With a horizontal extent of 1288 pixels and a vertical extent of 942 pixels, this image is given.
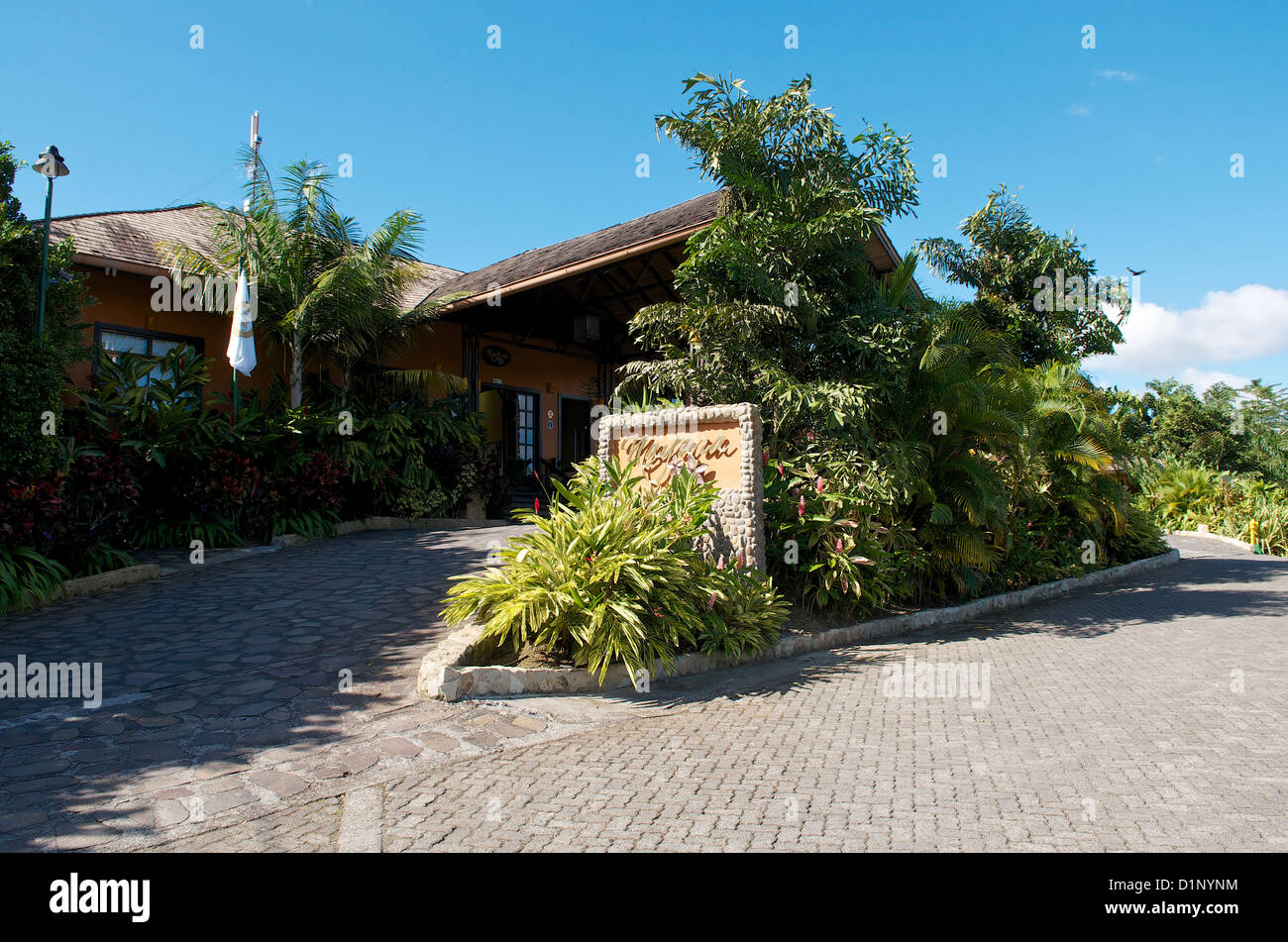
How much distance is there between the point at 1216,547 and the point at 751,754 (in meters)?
18.6

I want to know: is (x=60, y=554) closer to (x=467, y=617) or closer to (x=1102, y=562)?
(x=467, y=617)

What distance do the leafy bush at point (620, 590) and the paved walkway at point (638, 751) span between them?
0.37m

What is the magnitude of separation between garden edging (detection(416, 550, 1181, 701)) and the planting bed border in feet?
14.0

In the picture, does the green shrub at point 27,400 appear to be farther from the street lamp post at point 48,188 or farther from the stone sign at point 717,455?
the stone sign at point 717,455

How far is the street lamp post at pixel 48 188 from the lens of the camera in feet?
24.1

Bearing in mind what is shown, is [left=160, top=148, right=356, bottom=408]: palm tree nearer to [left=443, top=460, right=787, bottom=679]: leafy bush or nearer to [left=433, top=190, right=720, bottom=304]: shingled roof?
[left=433, top=190, right=720, bottom=304]: shingled roof

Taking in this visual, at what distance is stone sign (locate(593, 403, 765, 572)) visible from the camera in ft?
22.3

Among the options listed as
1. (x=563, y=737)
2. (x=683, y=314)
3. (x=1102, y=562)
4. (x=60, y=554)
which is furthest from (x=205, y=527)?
(x=1102, y=562)

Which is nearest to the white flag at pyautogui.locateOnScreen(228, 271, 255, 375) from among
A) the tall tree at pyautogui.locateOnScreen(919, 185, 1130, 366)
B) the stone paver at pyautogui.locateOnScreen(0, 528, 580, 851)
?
the stone paver at pyautogui.locateOnScreen(0, 528, 580, 851)

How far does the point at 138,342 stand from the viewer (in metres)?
11.5

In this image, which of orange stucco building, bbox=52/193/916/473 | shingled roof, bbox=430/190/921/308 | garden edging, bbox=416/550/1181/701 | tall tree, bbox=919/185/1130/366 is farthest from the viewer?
tall tree, bbox=919/185/1130/366

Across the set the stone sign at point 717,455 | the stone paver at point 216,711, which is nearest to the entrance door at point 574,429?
the stone paver at point 216,711

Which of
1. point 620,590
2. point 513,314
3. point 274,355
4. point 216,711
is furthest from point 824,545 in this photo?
point 274,355

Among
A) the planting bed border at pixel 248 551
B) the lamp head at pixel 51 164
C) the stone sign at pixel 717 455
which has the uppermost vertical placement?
the lamp head at pixel 51 164
